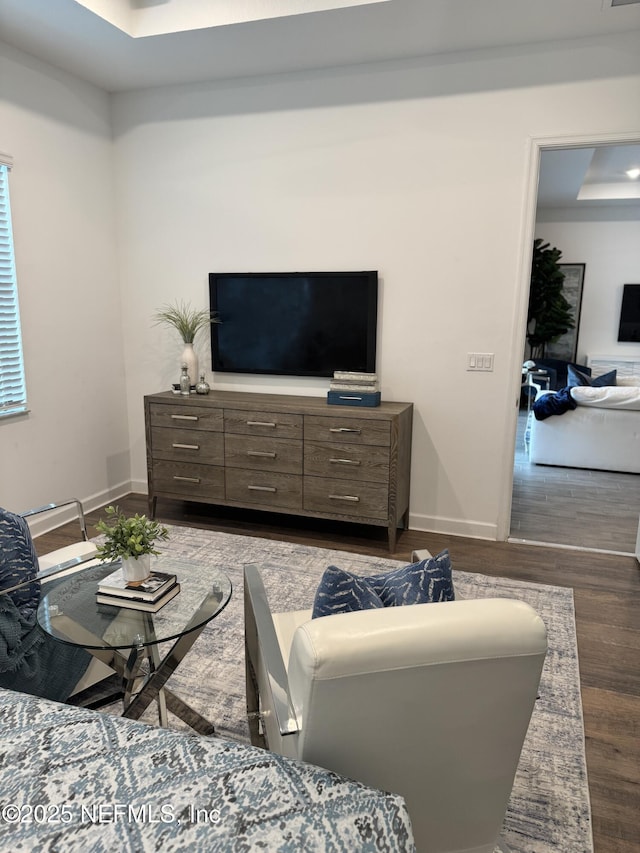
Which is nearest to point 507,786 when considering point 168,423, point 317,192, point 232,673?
point 232,673

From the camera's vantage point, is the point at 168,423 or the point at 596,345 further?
the point at 596,345

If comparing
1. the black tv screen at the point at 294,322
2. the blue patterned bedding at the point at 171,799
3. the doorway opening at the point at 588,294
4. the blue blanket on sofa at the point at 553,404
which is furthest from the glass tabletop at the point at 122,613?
the blue blanket on sofa at the point at 553,404

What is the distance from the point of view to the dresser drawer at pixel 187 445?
12.6ft

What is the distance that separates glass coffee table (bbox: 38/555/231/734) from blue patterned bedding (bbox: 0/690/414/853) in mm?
478

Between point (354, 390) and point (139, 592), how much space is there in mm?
2154

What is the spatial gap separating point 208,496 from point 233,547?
49 centimetres

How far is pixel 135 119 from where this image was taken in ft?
13.5

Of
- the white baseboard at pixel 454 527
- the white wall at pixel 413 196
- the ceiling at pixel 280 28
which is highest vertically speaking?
the ceiling at pixel 280 28

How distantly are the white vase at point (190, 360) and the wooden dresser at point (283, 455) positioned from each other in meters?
0.20

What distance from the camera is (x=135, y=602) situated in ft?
5.94

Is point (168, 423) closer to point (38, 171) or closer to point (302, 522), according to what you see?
point (302, 522)

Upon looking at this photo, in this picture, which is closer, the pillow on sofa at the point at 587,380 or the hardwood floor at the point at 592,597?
the hardwood floor at the point at 592,597

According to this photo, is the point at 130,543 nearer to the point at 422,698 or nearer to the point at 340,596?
the point at 340,596

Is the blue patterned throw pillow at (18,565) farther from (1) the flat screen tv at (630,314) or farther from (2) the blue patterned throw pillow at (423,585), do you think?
(1) the flat screen tv at (630,314)
